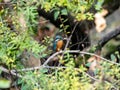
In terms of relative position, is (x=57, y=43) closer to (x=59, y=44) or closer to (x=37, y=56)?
(x=59, y=44)

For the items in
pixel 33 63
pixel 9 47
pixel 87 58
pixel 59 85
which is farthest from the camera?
pixel 87 58

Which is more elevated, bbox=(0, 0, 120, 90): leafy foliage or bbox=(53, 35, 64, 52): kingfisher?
bbox=(0, 0, 120, 90): leafy foliage

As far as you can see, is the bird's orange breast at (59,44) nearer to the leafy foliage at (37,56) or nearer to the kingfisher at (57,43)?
the kingfisher at (57,43)

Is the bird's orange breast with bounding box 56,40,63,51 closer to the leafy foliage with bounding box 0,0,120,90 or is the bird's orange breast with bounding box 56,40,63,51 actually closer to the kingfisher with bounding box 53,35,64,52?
the kingfisher with bounding box 53,35,64,52

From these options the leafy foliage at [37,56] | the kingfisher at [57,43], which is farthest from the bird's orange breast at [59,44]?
the leafy foliage at [37,56]

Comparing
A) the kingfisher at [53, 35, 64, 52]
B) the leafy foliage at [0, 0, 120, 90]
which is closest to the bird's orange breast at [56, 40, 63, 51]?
the kingfisher at [53, 35, 64, 52]

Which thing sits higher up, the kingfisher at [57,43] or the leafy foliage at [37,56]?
the leafy foliage at [37,56]

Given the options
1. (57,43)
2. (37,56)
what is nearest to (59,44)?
(57,43)

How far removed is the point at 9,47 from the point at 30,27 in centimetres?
34

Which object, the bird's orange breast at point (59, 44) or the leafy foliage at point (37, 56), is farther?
the bird's orange breast at point (59, 44)

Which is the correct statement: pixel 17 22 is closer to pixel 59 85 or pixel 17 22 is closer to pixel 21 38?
pixel 21 38

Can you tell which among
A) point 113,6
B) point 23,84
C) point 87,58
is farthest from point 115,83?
point 113,6

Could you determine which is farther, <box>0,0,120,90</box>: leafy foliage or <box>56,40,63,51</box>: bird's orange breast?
<box>56,40,63,51</box>: bird's orange breast

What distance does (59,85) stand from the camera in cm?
313
